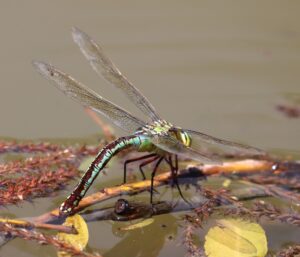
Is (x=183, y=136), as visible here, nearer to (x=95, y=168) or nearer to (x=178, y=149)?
(x=178, y=149)

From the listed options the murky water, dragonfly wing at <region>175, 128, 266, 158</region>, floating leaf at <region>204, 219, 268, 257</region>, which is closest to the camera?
floating leaf at <region>204, 219, 268, 257</region>

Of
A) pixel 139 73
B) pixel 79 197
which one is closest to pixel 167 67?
pixel 139 73

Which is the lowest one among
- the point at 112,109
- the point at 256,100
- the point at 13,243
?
the point at 13,243

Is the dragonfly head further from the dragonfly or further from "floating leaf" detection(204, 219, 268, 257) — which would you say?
"floating leaf" detection(204, 219, 268, 257)

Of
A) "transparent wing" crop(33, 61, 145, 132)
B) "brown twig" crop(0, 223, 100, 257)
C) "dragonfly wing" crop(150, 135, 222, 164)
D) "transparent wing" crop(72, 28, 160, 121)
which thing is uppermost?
"transparent wing" crop(72, 28, 160, 121)

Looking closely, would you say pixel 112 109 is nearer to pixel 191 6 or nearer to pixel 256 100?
pixel 256 100

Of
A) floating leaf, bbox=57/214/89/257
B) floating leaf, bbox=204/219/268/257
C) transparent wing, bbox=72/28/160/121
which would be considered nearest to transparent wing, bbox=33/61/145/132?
transparent wing, bbox=72/28/160/121

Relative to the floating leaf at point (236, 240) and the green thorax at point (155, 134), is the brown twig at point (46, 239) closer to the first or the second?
the floating leaf at point (236, 240)
